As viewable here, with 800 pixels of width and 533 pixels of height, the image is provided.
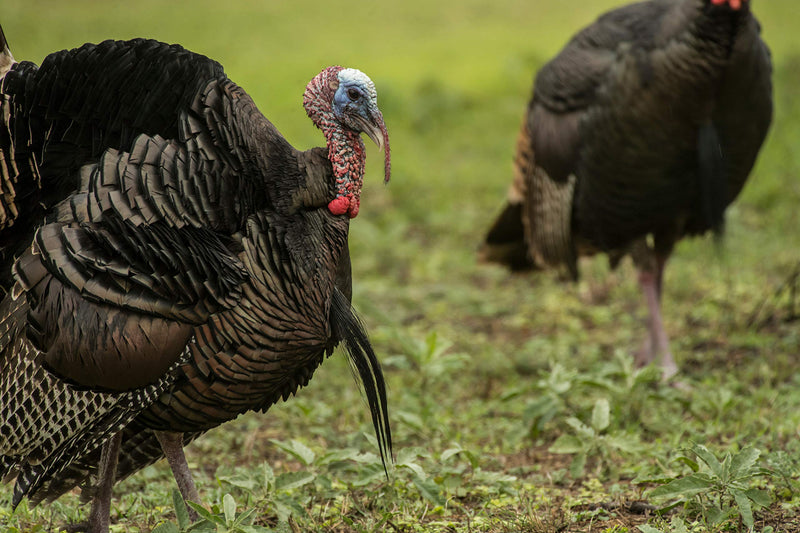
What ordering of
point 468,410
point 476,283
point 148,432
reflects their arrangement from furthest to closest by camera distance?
point 476,283 < point 468,410 < point 148,432

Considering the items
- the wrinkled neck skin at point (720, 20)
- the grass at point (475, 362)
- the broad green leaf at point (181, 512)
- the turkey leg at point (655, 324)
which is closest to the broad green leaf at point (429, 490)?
the grass at point (475, 362)

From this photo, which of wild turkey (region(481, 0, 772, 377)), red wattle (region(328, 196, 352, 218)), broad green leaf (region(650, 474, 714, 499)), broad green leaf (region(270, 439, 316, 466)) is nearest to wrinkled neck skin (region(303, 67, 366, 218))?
red wattle (region(328, 196, 352, 218))

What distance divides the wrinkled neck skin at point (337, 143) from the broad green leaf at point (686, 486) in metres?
1.33

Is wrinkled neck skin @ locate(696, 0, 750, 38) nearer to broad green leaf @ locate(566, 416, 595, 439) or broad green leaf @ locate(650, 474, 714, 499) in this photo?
broad green leaf @ locate(566, 416, 595, 439)

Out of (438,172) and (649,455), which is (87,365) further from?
(438,172)

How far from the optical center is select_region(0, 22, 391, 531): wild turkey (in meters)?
2.80

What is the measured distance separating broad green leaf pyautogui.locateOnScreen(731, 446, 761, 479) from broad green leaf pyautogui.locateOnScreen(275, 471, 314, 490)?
1.39m

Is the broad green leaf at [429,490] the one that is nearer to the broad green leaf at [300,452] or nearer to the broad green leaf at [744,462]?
the broad green leaf at [300,452]

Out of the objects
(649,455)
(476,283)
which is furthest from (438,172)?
(649,455)

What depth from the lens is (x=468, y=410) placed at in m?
4.74

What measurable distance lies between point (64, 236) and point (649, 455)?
2396mm

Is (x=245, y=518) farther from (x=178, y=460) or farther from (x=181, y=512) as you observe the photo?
(x=178, y=460)

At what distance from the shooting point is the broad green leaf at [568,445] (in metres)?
3.78

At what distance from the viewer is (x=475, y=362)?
5.32 metres
